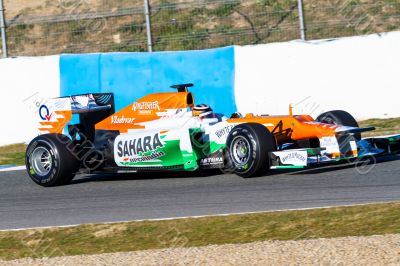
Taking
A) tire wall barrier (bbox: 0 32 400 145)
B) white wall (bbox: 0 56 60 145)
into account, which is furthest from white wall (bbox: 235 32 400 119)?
white wall (bbox: 0 56 60 145)

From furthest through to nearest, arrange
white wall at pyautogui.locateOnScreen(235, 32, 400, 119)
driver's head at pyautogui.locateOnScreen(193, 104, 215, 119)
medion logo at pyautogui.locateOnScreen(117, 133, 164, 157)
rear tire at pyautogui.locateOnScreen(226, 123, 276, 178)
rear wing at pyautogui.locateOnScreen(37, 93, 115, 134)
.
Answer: white wall at pyautogui.locateOnScreen(235, 32, 400, 119), rear wing at pyautogui.locateOnScreen(37, 93, 115, 134), driver's head at pyautogui.locateOnScreen(193, 104, 215, 119), medion logo at pyautogui.locateOnScreen(117, 133, 164, 157), rear tire at pyautogui.locateOnScreen(226, 123, 276, 178)

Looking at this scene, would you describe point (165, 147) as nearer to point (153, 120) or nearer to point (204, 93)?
point (153, 120)

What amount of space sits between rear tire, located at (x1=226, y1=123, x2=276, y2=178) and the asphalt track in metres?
0.16

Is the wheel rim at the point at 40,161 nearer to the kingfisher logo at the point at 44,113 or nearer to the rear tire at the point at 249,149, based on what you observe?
the kingfisher logo at the point at 44,113

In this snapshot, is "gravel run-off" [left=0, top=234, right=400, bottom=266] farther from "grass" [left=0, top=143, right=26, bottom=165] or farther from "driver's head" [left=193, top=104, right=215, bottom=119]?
"grass" [left=0, top=143, right=26, bottom=165]

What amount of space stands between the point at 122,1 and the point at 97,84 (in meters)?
2.94

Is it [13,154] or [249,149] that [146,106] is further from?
[13,154]

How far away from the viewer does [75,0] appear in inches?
806

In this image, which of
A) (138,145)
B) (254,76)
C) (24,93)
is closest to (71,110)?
(138,145)

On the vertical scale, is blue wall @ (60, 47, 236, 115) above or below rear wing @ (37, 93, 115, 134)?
Answer: above

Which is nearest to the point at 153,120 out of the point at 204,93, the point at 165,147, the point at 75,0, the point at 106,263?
the point at 165,147

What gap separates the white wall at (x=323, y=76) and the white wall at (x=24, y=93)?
3.31 m

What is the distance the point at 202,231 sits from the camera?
8.02 m

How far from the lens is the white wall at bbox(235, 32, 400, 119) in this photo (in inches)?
578
